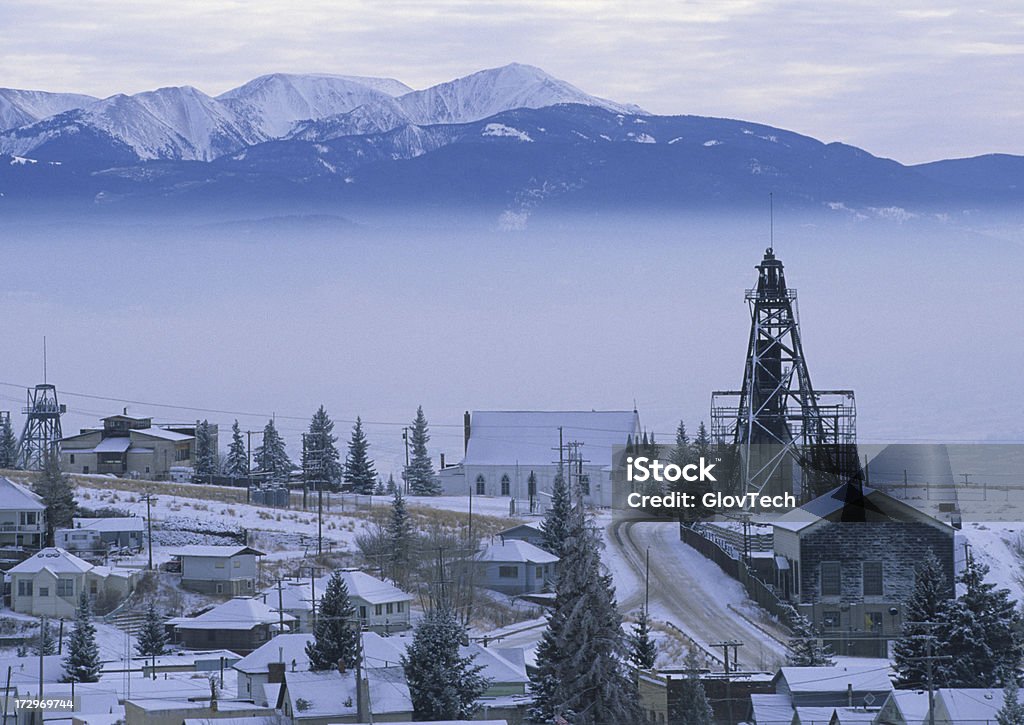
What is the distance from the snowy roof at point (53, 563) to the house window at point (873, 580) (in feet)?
74.3

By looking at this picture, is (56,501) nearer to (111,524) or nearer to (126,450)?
(111,524)

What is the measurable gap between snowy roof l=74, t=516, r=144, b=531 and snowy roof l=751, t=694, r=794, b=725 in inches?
1339

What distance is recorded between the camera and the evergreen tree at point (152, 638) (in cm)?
5034

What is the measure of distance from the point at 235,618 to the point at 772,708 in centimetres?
2105

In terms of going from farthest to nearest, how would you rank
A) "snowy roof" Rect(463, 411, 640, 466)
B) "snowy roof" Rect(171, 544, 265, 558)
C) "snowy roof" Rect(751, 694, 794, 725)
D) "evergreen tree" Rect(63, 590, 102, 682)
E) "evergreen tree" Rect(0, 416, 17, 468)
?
"evergreen tree" Rect(0, 416, 17, 468), "snowy roof" Rect(463, 411, 640, 466), "snowy roof" Rect(171, 544, 265, 558), "evergreen tree" Rect(63, 590, 102, 682), "snowy roof" Rect(751, 694, 794, 725)

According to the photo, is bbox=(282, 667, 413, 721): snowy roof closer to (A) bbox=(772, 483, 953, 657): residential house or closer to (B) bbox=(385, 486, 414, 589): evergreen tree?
(A) bbox=(772, 483, 953, 657): residential house

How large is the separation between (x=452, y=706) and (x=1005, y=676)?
34.5ft

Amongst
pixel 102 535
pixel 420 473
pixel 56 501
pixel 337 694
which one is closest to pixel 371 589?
pixel 102 535

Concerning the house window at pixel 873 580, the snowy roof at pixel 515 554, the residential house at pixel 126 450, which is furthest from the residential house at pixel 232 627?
the residential house at pixel 126 450

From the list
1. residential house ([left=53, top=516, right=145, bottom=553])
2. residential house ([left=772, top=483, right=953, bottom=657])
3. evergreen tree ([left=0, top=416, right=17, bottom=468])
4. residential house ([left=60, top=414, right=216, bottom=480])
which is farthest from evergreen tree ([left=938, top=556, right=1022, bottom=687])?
A: evergreen tree ([left=0, top=416, right=17, bottom=468])

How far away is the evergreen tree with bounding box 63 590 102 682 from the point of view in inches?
1740

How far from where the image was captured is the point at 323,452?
3991 inches

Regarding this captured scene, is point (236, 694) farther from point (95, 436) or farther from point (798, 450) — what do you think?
point (95, 436)

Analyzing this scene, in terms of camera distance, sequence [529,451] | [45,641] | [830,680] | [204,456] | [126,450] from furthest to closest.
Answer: [204,456] → [529,451] → [126,450] → [45,641] → [830,680]
